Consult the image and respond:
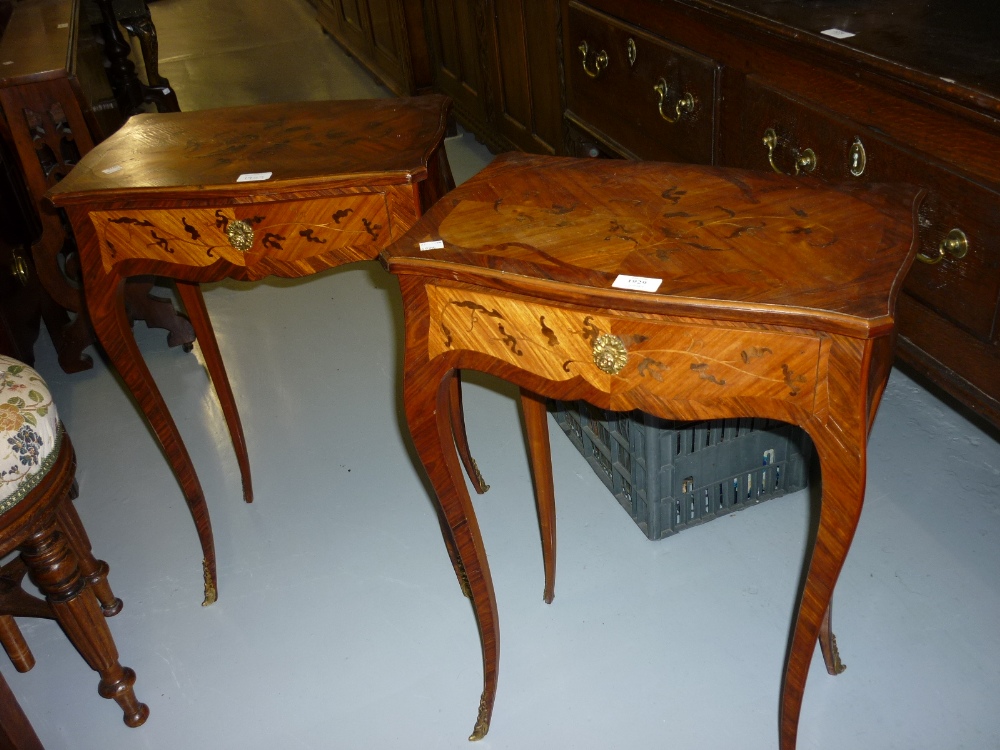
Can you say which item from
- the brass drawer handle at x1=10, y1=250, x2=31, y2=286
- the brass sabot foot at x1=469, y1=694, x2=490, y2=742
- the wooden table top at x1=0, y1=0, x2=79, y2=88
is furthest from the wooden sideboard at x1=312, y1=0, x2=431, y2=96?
the brass sabot foot at x1=469, y1=694, x2=490, y2=742

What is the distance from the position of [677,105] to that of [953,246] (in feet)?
2.43

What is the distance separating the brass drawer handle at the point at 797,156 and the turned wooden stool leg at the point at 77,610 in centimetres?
134

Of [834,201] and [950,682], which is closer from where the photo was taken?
[834,201]

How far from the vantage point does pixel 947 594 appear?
5.34ft

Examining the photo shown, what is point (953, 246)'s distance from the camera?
52.1 inches

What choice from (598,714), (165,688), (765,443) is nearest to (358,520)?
(165,688)

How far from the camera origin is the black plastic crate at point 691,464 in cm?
170

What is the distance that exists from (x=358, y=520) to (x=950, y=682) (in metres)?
1.15

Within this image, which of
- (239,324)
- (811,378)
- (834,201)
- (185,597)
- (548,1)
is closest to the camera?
(811,378)

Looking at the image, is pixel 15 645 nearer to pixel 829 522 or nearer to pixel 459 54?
pixel 829 522

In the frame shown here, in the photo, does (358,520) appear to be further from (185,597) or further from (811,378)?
(811,378)

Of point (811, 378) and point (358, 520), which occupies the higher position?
point (811, 378)

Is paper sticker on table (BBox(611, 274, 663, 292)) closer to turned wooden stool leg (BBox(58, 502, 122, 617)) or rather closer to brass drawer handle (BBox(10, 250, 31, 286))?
turned wooden stool leg (BBox(58, 502, 122, 617))

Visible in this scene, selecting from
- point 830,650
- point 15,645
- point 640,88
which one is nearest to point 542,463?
point 830,650
